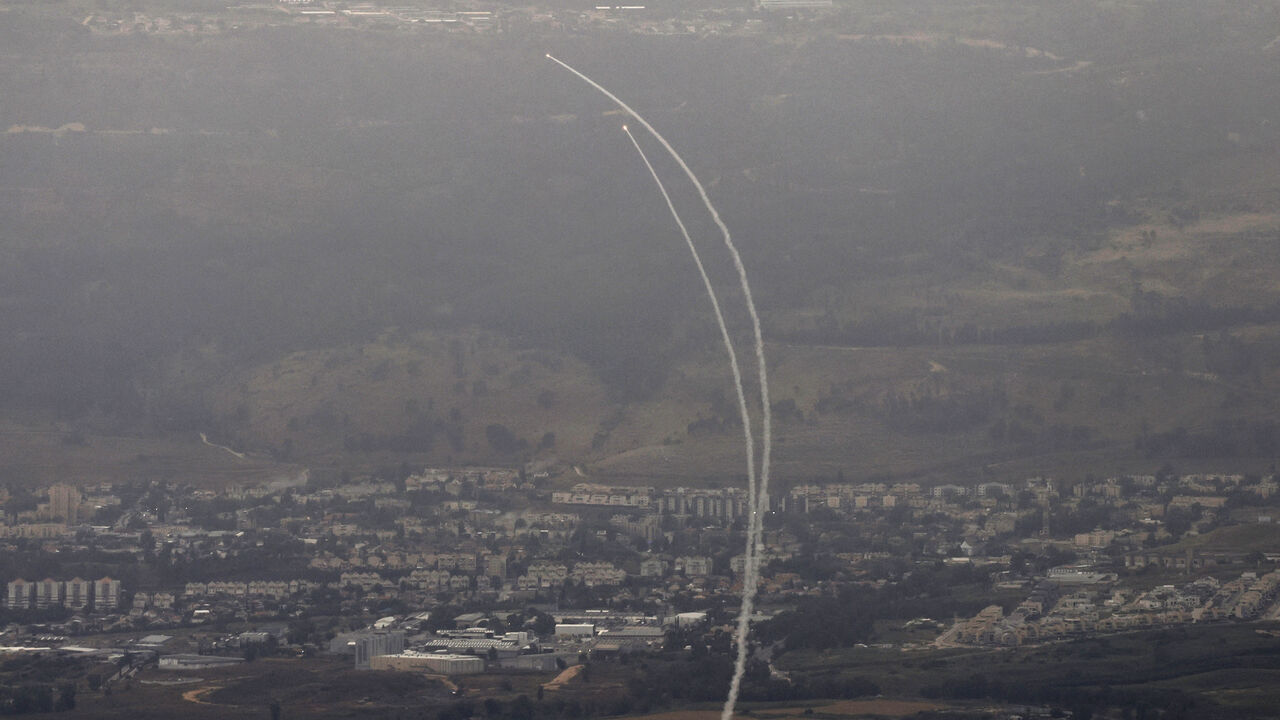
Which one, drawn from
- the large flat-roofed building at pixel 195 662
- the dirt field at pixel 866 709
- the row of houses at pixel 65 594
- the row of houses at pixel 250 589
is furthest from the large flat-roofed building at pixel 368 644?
the dirt field at pixel 866 709

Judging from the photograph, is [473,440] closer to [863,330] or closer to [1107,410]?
[863,330]

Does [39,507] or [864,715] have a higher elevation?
[39,507]

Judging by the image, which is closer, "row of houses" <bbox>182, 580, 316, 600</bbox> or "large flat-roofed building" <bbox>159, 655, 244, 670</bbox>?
"large flat-roofed building" <bbox>159, 655, 244, 670</bbox>

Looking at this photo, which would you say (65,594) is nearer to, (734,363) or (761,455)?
(761,455)

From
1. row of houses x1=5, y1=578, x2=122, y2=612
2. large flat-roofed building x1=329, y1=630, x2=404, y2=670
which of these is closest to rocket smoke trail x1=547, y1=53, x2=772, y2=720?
large flat-roofed building x1=329, y1=630, x2=404, y2=670

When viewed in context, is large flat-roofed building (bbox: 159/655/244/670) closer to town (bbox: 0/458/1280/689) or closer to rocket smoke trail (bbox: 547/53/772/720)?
town (bbox: 0/458/1280/689)

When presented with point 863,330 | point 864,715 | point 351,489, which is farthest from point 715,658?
point 863,330

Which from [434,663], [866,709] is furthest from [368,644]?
[866,709]
